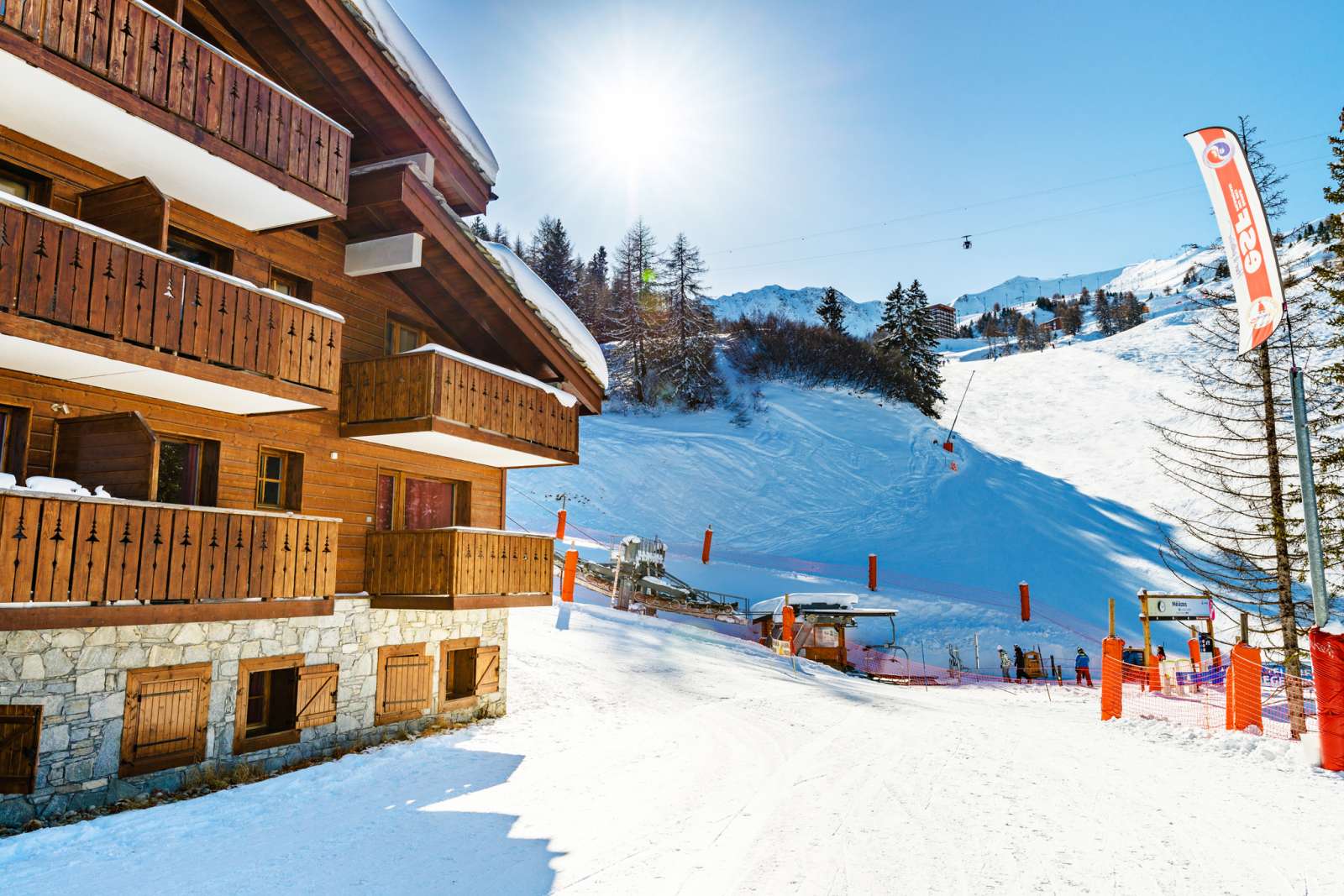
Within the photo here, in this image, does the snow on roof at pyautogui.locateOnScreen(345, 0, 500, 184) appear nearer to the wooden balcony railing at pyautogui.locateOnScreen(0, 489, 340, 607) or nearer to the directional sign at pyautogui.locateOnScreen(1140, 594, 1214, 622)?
the wooden balcony railing at pyautogui.locateOnScreen(0, 489, 340, 607)

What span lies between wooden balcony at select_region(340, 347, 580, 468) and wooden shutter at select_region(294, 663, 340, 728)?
3.68 meters

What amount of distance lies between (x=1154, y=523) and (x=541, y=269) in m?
51.0

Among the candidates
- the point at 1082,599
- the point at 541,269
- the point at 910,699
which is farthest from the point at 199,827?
the point at 541,269

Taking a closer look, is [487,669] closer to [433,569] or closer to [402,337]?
[433,569]

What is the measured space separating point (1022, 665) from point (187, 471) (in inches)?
1041

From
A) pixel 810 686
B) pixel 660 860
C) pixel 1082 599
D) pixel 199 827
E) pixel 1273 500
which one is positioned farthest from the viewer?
pixel 1082 599

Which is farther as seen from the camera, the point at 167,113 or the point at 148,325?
the point at 167,113

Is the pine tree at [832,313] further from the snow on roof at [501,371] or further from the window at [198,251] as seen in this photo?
the window at [198,251]

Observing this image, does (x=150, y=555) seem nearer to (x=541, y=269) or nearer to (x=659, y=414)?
(x=659, y=414)

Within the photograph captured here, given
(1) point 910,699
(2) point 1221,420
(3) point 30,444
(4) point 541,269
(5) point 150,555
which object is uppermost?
(4) point 541,269

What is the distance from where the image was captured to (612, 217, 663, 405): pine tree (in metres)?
57.1

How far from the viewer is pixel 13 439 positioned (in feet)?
31.4

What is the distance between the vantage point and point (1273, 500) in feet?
57.7

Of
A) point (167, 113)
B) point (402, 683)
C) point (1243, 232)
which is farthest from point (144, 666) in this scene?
point (1243, 232)
